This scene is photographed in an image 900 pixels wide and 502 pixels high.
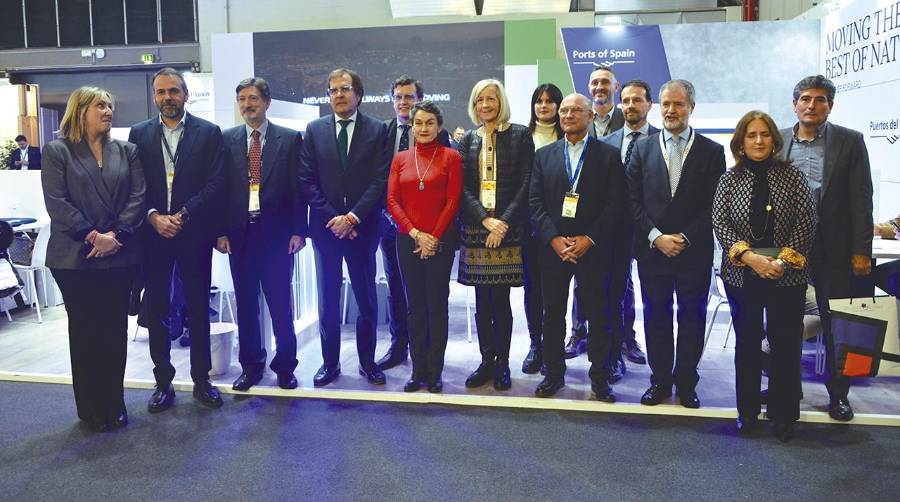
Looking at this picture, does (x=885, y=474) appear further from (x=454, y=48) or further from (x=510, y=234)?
(x=454, y=48)

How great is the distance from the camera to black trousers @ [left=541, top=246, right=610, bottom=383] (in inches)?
140

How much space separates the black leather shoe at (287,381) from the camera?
12.8ft

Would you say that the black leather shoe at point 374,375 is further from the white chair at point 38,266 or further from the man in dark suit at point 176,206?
the white chair at point 38,266

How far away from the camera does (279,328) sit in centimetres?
391

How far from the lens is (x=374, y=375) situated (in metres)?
4.01

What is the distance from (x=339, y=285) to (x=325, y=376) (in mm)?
512

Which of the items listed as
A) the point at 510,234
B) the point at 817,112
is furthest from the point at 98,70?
the point at 817,112

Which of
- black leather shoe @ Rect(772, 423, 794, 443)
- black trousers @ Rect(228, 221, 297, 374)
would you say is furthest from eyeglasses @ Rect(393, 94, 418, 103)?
black leather shoe @ Rect(772, 423, 794, 443)

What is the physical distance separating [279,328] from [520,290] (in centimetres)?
343

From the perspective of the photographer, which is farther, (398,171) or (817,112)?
(398,171)

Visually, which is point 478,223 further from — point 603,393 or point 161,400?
point 161,400

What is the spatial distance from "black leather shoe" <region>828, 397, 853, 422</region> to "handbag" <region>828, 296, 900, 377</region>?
152mm

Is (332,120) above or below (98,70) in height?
below

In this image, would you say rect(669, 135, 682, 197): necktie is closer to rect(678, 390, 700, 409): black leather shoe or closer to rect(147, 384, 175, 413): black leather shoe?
rect(678, 390, 700, 409): black leather shoe
